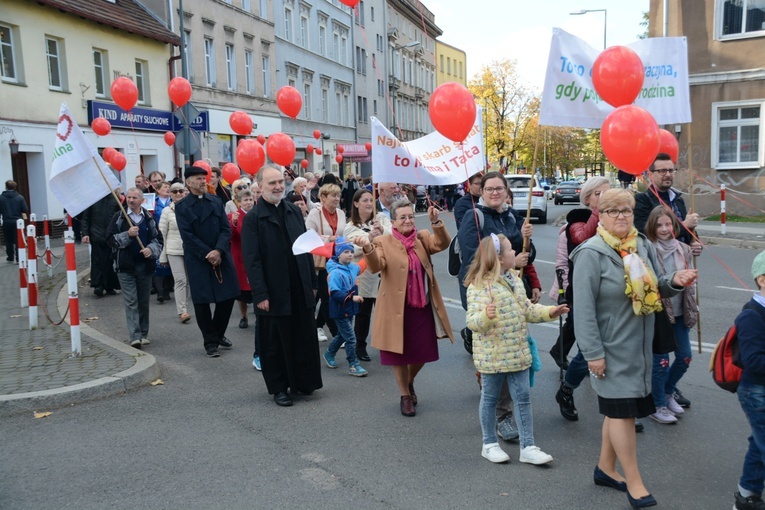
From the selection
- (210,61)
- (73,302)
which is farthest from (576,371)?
(210,61)

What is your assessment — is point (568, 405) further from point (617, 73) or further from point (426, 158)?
point (426, 158)

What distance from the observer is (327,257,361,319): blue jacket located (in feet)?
23.1

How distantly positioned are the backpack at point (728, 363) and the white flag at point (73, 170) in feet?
21.1

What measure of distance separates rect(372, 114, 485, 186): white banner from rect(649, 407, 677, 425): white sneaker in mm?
2534

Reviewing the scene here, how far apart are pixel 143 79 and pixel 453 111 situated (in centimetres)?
2394

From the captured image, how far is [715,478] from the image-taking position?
4.36 meters

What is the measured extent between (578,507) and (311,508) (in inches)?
59.0

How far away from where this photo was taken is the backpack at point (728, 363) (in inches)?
150

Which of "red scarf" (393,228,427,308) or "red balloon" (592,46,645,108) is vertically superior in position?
"red balloon" (592,46,645,108)

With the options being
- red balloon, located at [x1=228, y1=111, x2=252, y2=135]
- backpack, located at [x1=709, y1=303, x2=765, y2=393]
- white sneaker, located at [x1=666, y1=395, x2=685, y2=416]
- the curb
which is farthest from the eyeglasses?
red balloon, located at [x1=228, y1=111, x2=252, y2=135]

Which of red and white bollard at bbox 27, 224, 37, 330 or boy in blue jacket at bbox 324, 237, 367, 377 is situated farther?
red and white bollard at bbox 27, 224, 37, 330

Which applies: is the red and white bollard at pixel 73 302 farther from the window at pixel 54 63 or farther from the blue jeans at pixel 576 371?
the window at pixel 54 63

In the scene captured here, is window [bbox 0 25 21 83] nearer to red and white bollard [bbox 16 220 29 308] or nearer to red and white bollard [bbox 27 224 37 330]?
red and white bollard [bbox 16 220 29 308]

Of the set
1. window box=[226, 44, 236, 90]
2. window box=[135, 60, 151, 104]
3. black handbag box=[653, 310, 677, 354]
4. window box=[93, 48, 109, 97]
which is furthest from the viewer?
window box=[226, 44, 236, 90]
